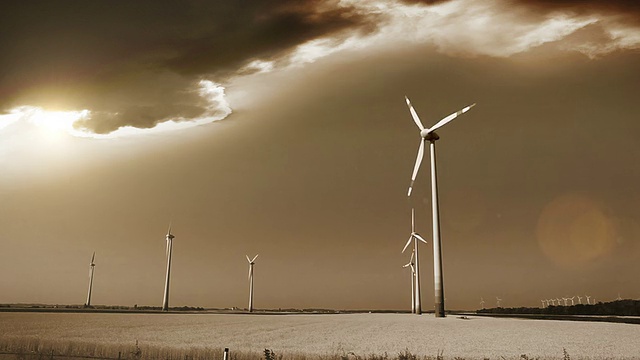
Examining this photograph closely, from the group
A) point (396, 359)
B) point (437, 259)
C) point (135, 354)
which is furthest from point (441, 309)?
point (135, 354)

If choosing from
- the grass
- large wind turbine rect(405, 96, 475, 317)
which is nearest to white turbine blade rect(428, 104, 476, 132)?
large wind turbine rect(405, 96, 475, 317)

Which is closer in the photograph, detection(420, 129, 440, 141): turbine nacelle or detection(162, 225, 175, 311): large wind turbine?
detection(420, 129, 440, 141): turbine nacelle

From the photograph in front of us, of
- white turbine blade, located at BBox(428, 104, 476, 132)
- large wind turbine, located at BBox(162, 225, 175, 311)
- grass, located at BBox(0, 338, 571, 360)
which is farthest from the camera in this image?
large wind turbine, located at BBox(162, 225, 175, 311)

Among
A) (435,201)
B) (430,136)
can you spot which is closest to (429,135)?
(430,136)

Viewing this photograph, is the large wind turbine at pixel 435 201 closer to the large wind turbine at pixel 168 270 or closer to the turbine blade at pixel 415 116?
the turbine blade at pixel 415 116

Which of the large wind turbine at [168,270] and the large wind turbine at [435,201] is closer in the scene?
the large wind turbine at [435,201]

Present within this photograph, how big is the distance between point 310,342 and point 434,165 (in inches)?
1888

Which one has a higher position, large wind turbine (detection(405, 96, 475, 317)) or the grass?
large wind turbine (detection(405, 96, 475, 317))

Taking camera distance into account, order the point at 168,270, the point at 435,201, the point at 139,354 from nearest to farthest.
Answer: the point at 139,354
the point at 435,201
the point at 168,270

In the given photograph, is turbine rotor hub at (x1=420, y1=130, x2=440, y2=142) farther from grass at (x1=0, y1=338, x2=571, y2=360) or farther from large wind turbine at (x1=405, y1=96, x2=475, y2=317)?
grass at (x1=0, y1=338, x2=571, y2=360)

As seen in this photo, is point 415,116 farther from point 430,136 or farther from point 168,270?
point 168,270

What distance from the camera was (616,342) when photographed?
140 ft

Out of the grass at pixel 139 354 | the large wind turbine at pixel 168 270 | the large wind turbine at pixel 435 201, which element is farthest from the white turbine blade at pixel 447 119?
the large wind turbine at pixel 168 270

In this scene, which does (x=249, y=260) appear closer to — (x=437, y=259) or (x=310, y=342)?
(x=437, y=259)
